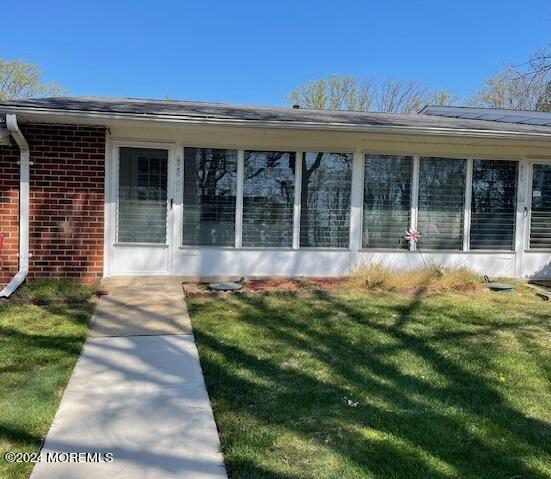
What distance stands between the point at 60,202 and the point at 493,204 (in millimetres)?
6665

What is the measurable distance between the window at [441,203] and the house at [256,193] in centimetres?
2

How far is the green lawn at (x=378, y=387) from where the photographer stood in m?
2.81

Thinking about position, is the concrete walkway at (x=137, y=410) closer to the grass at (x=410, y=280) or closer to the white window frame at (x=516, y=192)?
the grass at (x=410, y=280)

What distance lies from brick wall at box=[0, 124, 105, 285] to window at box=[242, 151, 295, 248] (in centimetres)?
212

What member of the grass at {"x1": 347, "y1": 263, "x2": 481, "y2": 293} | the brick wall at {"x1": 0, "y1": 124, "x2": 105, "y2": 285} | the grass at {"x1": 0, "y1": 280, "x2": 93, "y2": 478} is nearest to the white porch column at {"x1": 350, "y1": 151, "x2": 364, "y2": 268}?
the grass at {"x1": 347, "y1": 263, "x2": 481, "y2": 293}

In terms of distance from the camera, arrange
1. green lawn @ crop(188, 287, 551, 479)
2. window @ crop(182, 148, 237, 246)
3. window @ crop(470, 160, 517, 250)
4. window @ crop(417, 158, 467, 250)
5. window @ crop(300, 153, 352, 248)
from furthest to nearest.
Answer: window @ crop(470, 160, 517, 250), window @ crop(417, 158, 467, 250), window @ crop(300, 153, 352, 248), window @ crop(182, 148, 237, 246), green lawn @ crop(188, 287, 551, 479)

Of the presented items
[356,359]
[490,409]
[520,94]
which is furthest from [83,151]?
[520,94]

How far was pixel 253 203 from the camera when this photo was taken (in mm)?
8000

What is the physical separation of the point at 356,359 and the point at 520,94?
22762 millimetres

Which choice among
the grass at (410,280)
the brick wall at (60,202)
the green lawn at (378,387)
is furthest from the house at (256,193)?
the green lawn at (378,387)

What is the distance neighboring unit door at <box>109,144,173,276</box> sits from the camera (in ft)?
25.0

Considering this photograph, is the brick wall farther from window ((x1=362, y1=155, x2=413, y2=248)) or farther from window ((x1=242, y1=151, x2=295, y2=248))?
window ((x1=362, y1=155, x2=413, y2=248))

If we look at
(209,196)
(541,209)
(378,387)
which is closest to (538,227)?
(541,209)

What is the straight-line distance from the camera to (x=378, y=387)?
384cm
